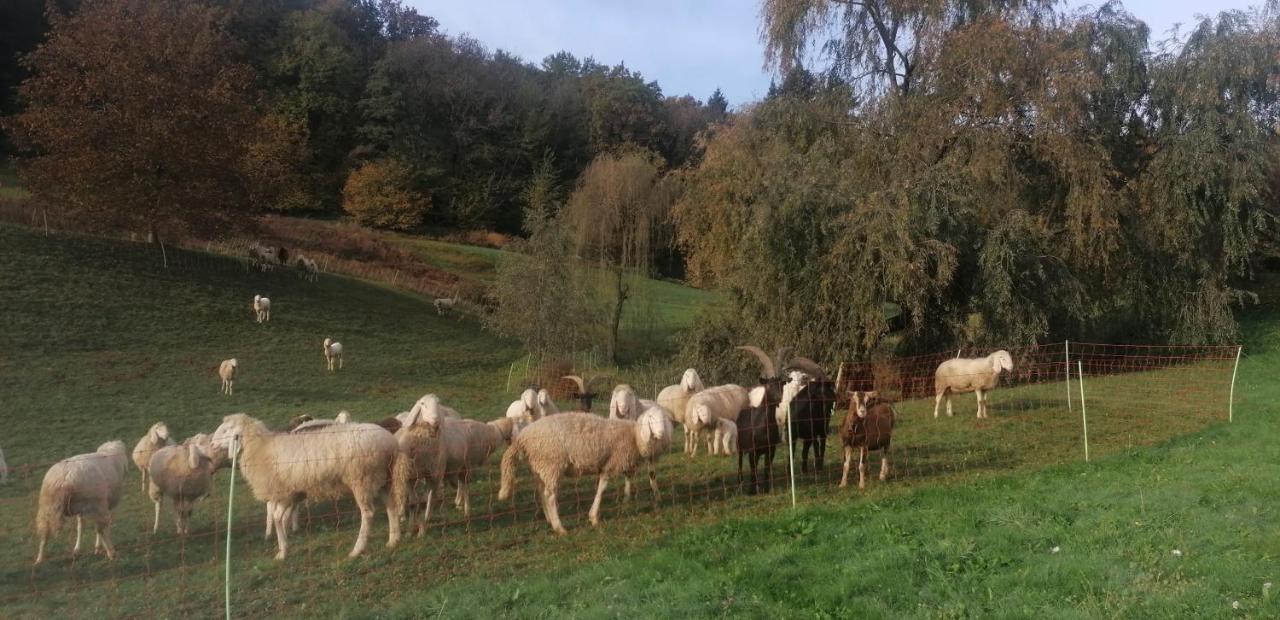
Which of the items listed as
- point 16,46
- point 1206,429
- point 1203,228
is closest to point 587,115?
point 16,46

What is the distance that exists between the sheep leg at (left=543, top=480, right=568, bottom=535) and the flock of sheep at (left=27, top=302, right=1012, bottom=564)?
14 millimetres

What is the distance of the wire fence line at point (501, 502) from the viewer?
7.29m

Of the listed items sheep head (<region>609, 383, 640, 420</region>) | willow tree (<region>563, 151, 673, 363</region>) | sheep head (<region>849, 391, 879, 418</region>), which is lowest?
sheep head (<region>609, 383, 640, 420</region>)

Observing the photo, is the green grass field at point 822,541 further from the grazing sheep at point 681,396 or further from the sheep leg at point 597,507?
the grazing sheep at point 681,396

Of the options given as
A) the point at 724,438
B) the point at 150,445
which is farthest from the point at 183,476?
the point at 724,438

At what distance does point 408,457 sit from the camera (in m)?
8.52

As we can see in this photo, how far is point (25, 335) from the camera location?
2162 cm

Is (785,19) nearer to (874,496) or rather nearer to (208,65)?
(874,496)

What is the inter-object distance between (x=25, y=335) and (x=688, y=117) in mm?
50929

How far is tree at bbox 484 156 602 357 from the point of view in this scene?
24672 mm

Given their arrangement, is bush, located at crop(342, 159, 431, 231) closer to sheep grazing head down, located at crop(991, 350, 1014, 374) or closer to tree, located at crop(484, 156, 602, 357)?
tree, located at crop(484, 156, 602, 357)

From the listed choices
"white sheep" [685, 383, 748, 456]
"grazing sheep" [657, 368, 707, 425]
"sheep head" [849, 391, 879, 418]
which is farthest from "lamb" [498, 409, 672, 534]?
"grazing sheep" [657, 368, 707, 425]

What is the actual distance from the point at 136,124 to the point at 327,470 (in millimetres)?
27085

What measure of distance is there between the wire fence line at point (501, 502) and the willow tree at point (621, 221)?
12.4 m
